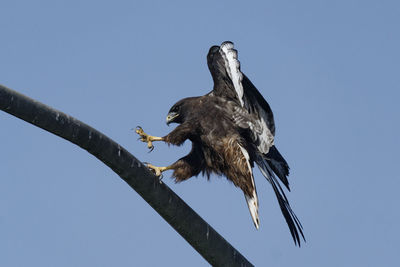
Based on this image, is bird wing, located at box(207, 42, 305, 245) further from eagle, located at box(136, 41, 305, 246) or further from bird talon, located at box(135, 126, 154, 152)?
bird talon, located at box(135, 126, 154, 152)

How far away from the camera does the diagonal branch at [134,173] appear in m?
3.53

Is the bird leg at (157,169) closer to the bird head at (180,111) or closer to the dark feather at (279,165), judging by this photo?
the bird head at (180,111)

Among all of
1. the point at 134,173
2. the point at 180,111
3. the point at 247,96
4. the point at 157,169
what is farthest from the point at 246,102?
the point at 134,173

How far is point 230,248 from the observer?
474cm

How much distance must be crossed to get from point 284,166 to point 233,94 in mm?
1065

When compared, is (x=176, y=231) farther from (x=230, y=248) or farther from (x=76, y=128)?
(x=76, y=128)

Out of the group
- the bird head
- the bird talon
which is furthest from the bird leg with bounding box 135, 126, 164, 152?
the bird head

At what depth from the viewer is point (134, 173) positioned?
14.0 ft

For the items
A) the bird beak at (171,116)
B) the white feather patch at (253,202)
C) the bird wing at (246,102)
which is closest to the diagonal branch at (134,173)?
the white feather patch at (253,202)

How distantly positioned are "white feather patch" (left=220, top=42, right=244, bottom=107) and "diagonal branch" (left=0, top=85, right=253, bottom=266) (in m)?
2.76

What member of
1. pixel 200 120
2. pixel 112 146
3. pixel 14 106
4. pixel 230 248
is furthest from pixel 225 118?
pixel 14 106

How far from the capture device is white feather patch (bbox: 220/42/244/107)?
7132mm

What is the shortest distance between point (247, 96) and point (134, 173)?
3.46 m

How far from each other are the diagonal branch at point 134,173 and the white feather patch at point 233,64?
2.76m
